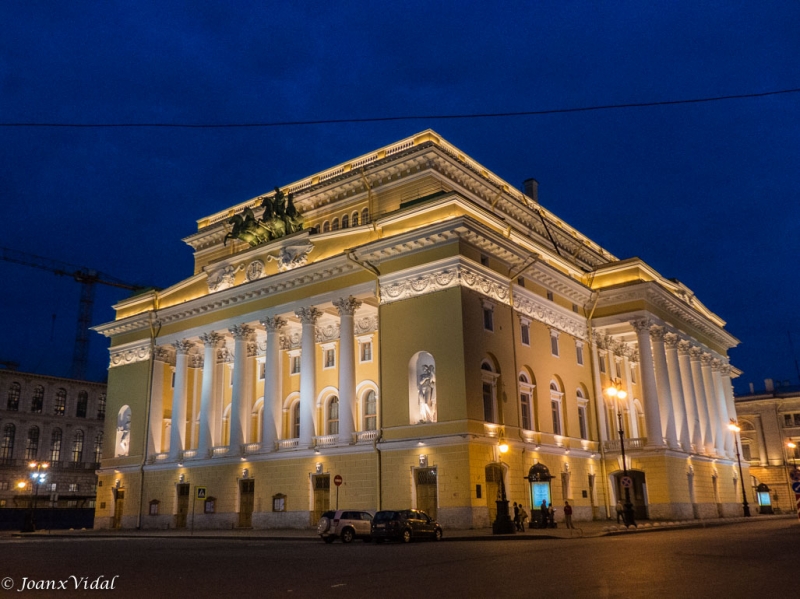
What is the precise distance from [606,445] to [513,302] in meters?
12.3

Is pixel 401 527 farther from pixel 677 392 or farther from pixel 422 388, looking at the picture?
pixel 677 392

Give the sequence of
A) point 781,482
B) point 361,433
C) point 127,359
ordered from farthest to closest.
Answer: point 781,482
point 127,359
point 361,433

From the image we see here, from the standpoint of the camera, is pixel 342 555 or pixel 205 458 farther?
pixel 205 458

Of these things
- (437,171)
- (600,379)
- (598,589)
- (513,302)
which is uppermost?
(437,171)

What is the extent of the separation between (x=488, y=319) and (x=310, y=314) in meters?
10.1

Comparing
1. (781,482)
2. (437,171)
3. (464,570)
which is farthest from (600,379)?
(781,482)

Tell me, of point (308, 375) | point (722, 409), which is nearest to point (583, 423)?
point (308, 375)

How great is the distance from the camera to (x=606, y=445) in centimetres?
4375

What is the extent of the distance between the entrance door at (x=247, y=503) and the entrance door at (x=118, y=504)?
37.4ft

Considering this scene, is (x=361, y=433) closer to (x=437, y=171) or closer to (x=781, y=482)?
(x=437, y=171)

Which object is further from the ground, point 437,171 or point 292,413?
point 437,171

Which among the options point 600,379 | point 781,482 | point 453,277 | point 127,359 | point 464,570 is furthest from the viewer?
point 781,482

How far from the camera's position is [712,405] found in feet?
180

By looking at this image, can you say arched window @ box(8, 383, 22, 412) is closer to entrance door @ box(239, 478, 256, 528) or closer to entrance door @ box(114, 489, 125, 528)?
entrance door @ box(114, 489, 125, 528)
